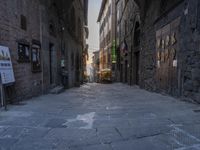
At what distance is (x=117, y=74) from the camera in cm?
2733

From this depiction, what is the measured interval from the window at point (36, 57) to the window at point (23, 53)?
517 mm

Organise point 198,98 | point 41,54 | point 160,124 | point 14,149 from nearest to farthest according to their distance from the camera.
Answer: point 14,149 < point 160,124 < point 198,98 < point 41,54

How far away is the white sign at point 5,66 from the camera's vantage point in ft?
18.6

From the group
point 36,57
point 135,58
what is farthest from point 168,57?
point 135,58

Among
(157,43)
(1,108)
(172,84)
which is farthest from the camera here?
(157,43)

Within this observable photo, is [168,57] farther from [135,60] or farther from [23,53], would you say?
[135,60]

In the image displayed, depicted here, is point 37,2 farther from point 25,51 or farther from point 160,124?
point 160,124

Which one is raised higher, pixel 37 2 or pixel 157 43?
pixel 37 2

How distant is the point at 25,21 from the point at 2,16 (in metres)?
1.64

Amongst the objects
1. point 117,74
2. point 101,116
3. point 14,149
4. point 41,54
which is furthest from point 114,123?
point 117,74

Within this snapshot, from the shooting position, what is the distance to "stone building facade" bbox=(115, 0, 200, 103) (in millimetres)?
6719

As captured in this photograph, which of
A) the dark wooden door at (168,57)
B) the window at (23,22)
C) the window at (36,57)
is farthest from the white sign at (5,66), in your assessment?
the dark wooden door at (168,57)

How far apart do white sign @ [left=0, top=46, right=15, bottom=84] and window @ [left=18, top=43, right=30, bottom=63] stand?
3.58 ft

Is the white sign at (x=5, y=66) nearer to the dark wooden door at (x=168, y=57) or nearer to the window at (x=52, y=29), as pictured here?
the dark wooden door at (x=168, y=57)
